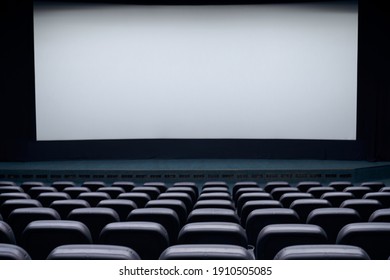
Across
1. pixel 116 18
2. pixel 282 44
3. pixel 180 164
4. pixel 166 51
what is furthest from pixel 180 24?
pixel 180 164

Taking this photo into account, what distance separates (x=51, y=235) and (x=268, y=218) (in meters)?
1.54

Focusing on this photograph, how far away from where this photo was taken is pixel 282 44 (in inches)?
400

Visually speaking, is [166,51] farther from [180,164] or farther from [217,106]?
[180,164]

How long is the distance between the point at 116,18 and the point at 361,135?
615 cm

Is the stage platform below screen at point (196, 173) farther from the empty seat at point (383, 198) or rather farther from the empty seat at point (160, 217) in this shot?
the empty seat at point (160, 217)

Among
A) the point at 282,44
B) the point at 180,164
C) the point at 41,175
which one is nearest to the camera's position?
the point at 41,175

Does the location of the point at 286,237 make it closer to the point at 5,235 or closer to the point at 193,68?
the point at 5,235

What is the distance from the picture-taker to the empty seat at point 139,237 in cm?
254

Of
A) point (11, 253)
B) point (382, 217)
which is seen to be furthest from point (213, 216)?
point (11, 253)

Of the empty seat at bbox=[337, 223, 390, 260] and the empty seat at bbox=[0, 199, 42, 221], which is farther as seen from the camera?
the empty seat at bbox=[0, 199, 42, 221]

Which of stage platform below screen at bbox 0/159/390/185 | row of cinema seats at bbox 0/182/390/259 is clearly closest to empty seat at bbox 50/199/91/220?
row of cinema seats at bbox 0/182/390/259

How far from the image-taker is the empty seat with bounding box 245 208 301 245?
3.24 meters

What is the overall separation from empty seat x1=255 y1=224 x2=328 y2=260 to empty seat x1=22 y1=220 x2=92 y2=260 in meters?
1.00

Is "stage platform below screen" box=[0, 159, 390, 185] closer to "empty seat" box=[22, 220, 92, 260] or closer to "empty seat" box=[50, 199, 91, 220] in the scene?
"empty seat" box=[50, 199, 91, 220]
